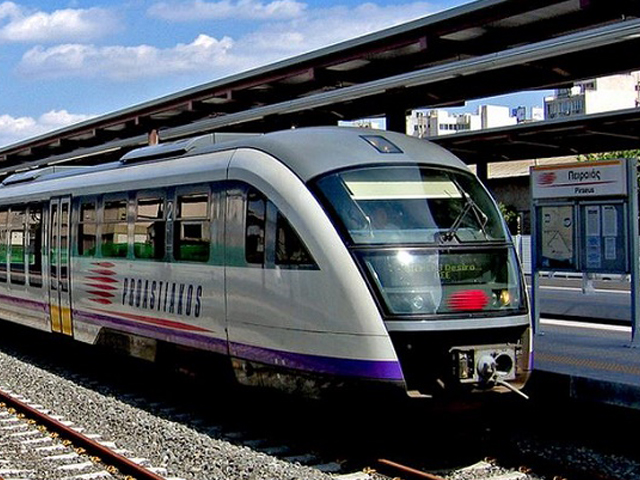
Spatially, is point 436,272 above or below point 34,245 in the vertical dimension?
below

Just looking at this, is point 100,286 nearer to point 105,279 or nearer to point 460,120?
point 105,279

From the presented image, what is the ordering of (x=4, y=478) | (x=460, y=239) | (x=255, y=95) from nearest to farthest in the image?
(x=4, y=478) → (x=460, y=239) → (x=255, y=95)

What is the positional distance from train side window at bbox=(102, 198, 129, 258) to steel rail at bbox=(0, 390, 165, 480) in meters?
2.10

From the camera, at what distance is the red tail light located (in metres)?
7.63

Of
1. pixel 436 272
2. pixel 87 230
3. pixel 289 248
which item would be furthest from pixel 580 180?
pixel 87 230

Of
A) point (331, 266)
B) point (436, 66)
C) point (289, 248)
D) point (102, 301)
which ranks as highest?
point (436, 66)

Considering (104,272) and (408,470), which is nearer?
(408,470)

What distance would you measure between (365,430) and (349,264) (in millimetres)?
1983

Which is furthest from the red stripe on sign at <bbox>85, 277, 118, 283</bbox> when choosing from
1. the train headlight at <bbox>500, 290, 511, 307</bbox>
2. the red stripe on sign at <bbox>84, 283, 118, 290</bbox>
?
the train headlight at <bbox>500, 290, 511, 307</bbox>

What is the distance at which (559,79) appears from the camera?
12.5 m

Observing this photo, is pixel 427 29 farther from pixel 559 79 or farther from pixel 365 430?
pixel 365 430

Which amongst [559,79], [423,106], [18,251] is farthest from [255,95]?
[559,79]

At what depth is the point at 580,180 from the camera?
1205cm

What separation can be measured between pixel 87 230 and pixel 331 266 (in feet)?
18.8
